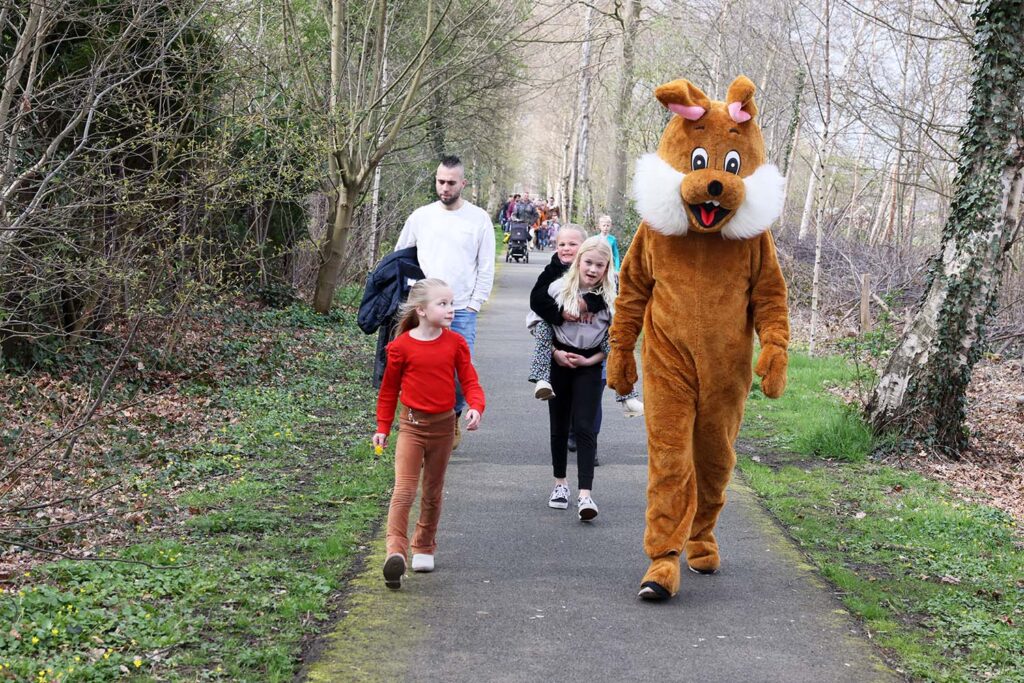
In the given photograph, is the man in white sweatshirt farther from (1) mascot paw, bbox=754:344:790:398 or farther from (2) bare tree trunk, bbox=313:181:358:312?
(2) bare tree trunk, bbox=313:181:358:312

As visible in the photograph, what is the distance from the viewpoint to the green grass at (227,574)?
440cm

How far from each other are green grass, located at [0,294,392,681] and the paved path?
291 mm

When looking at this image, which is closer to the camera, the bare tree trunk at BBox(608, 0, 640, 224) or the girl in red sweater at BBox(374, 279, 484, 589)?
the girl in red sweater at BBox(374, 279, 484, 589)

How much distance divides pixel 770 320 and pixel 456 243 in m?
2.96

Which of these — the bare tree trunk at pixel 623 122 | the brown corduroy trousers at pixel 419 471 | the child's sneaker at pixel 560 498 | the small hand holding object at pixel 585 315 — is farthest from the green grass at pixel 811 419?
the bare tree trunk at pixel 623 122

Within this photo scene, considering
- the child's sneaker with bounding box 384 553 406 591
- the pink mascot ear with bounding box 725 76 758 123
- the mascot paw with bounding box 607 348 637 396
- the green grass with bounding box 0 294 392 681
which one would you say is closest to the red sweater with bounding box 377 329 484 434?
the child's sneaker with bounding box 384 553 406 591

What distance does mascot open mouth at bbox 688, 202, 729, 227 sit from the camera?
A: 5395 millimetres

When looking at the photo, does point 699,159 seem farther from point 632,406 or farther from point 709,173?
point 632,406

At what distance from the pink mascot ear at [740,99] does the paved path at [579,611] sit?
8.02ft

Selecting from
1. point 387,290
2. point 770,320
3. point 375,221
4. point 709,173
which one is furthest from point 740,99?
point 375,221

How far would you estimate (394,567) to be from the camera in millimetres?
5355

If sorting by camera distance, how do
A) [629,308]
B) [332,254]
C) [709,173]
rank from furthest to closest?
[332,254] < [629,308] < [709,173]

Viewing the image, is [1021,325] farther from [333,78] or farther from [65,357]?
[65,357]

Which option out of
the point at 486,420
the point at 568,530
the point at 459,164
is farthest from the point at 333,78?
the point at 568,530
